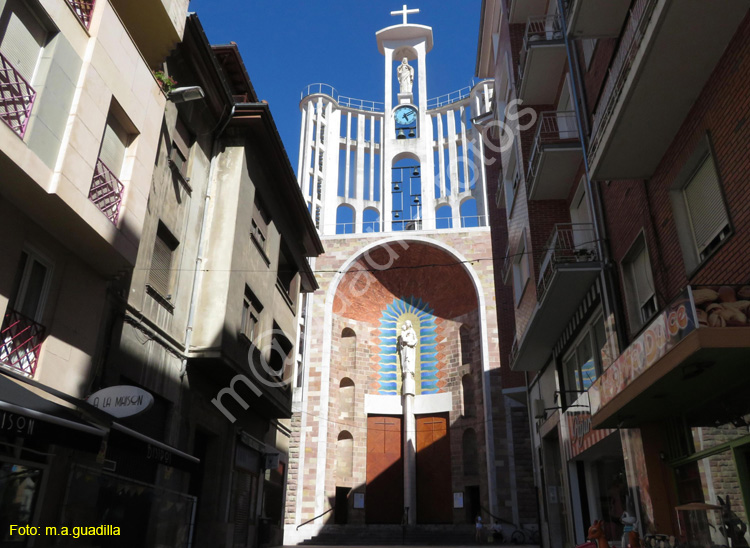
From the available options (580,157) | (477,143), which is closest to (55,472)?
(580,157)

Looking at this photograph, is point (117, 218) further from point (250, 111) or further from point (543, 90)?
point (543, 90)

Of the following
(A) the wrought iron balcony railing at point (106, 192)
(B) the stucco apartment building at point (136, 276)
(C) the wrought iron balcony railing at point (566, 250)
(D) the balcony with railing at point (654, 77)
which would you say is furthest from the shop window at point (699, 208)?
(A) the wrought iron balcony railing at point (106, 192)

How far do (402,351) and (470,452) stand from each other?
20.4 feet

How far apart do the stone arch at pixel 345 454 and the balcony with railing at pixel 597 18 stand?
25526 mm

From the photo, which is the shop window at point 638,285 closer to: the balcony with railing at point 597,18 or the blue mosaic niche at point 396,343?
the balcony with railing at point 597,18

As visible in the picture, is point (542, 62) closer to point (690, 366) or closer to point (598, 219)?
point (598, 219)

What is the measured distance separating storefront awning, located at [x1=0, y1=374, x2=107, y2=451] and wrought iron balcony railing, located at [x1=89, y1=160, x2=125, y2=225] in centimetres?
311

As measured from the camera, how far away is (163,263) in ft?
40.3

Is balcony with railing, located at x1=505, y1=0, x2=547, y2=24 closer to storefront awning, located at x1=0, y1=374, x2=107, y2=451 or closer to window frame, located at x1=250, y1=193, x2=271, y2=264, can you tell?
window frame, located at x1=250, y1=193, x2=271, y2=264

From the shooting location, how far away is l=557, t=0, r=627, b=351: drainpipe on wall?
1112 centimetres

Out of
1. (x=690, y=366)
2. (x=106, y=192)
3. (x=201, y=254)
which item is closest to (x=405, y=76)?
(x=201, y=254)

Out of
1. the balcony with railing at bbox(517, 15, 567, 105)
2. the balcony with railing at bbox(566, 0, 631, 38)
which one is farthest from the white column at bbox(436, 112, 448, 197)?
the balcony with railing at bbox(566, 0, 631, 38)

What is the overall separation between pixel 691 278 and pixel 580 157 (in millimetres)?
5898

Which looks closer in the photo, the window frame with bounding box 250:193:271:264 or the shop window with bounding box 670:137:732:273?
the shop window with bounding box 670:137:732:273
